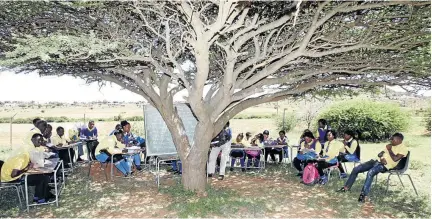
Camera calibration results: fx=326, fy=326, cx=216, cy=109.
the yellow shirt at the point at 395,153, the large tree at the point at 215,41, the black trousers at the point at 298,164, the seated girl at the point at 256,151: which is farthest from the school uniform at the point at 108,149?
the yellow shirt at the point at 395,153

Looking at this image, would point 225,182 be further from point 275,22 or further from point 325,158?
point 275,22

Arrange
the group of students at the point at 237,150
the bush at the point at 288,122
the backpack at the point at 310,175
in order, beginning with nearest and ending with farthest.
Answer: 1. the backpack at the point at 310,175
2. the group of students at the point at 237,150
3. the bush at the point at 288,122

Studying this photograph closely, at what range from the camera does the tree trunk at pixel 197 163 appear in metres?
7.20

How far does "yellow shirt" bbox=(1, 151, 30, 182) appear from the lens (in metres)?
5.98

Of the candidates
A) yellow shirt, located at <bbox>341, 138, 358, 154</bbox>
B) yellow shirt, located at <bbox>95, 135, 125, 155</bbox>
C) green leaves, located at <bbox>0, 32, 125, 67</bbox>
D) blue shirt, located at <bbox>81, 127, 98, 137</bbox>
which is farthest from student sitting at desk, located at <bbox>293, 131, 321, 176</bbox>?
blue shirt, located at <bbox>81, 127, 98, 137</bbox>

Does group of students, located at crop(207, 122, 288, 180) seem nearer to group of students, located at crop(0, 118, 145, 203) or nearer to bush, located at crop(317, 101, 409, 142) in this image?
group of students, located at crop(0, 118, 145, 203)

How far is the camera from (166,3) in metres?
5.39

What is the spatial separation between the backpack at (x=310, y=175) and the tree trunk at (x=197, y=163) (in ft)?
9.25

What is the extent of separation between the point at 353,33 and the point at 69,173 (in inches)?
336

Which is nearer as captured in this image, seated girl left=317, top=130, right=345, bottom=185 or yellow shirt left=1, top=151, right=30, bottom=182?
yellow shirt left=1, top=151, right=30, bottom=182

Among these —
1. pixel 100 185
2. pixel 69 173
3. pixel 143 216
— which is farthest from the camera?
pixel 69 173

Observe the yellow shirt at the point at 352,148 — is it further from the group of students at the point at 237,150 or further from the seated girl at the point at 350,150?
the group of students at the point at 237,150

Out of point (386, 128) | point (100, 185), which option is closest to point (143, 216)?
point (100, 185)

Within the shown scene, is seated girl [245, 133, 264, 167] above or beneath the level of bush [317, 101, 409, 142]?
beneath
